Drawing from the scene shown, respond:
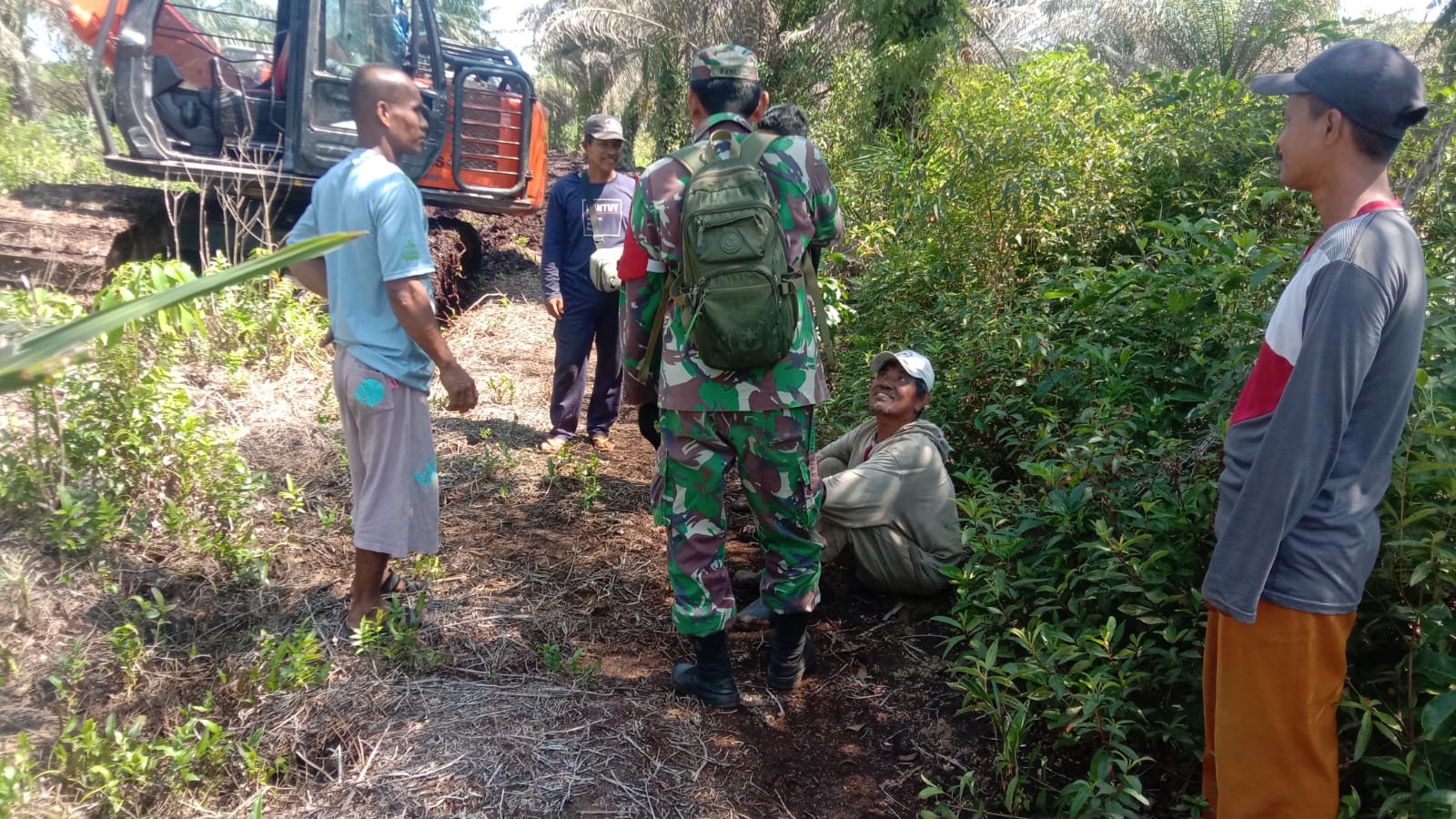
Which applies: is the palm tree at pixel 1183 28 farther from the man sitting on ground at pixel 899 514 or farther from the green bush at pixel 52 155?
the green bush at pixel 52 155

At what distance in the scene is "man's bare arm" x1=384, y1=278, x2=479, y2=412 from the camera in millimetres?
2740

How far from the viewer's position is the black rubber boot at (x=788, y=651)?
2.93m

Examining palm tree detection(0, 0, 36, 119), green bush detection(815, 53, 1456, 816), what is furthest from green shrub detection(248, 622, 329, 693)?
palm tree detection(0, 0, 36, 119)

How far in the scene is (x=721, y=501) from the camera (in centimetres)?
278

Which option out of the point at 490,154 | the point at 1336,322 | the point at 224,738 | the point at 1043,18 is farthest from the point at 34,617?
the point at 1043,18

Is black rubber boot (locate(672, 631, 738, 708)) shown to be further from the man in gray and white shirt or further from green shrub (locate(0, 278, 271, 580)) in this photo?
green shrub (locate(0, 278, 271, 580))

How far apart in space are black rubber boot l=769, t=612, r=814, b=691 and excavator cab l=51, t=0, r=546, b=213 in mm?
5254

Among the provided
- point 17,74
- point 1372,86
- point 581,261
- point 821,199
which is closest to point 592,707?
point 821,199

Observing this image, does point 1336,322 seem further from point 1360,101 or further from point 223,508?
point 223,508

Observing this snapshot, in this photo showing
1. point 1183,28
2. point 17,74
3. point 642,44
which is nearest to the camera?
point 642,44

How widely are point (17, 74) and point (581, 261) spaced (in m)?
18.7

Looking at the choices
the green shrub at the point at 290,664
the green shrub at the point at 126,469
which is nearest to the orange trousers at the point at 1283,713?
the green shrub at the point at 290,664

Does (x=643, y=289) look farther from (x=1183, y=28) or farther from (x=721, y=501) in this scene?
(x=1183, y=28)

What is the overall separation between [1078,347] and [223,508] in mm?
3197
